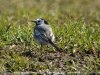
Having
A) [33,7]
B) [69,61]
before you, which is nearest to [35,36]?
[69,61]

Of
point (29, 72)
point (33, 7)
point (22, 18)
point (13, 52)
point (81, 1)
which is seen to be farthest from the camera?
point (81, 1)

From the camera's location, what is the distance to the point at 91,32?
31.7 ft

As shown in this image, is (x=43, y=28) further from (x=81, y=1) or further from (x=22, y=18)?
(x=81, y=1)

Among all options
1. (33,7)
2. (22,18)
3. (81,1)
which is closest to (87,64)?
(22,18)

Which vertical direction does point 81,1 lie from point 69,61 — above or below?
above

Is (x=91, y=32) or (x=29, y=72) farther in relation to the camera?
(x=91, y=32)

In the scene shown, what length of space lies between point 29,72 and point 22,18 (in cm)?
436

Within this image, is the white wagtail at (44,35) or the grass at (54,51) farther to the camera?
the white wagtail at (44,35)

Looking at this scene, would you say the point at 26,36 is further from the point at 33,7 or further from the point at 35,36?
the point at 33,7

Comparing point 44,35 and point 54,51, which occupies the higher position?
point 44,35

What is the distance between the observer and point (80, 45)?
9164 millimetres

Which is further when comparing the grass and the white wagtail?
the white wagtail

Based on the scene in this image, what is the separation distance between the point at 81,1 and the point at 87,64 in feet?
26.3

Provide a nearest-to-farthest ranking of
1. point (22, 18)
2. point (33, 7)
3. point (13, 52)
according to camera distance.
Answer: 1. point (13, 52)
2. point (22, 18)
3. point (33, 7)
